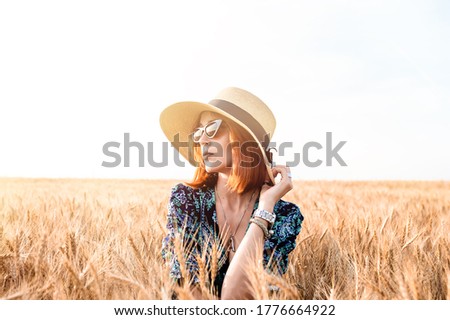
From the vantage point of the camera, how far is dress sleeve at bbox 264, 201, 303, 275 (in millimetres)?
2092

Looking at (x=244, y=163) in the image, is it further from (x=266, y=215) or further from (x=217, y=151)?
(x=266, y=215)

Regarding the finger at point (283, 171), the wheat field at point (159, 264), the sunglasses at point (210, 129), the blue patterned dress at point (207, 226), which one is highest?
the sunglasses at point (210, 129)

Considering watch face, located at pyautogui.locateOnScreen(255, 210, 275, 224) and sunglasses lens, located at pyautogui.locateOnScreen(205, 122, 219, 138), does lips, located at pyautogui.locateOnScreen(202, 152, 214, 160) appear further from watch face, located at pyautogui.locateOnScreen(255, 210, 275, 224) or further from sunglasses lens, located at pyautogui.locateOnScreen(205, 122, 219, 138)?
watch face, located at pyautogui.locateOnScreen(255, 210, 275, 224)

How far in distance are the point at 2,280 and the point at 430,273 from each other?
1783 mm

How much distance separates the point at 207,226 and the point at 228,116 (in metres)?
0.50

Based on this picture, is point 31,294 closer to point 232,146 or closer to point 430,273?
point 232,146

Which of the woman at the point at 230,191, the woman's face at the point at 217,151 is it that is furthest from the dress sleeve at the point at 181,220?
the woman's face at the point at 217,151

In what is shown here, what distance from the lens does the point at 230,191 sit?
218 centimetres

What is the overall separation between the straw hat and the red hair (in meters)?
0.03

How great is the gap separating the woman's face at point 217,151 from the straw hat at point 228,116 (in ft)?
0.23

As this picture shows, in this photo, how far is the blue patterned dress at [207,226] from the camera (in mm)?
2084

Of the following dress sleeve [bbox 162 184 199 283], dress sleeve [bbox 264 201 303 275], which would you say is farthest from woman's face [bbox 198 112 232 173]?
dress sleeve [bbox 264 201 303 275]

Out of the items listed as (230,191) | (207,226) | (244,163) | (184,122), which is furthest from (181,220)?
(184,122)

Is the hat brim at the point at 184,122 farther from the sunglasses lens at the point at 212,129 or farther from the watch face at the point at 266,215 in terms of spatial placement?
the watch face at the point at 266,215
